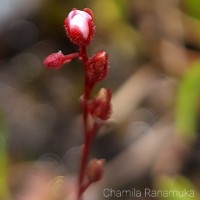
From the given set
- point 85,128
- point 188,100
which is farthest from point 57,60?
point 188,100

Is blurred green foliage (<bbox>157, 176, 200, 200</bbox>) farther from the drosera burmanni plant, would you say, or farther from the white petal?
the white petal

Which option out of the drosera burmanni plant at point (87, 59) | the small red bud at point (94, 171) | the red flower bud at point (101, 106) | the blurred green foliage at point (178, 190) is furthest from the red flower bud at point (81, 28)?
the blurred green foliage at point (178, 190)

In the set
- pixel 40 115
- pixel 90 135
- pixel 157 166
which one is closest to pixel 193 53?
pixel 157 166

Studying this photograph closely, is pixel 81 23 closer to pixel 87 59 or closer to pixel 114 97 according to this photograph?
pixel 87 59

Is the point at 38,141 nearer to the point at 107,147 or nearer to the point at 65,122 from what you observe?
the point at 65,122

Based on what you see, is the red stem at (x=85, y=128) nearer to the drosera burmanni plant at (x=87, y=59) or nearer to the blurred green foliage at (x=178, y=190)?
the drosera burmanni plant at (x=87, y=59)

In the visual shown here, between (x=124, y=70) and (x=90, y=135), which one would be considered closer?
(x=90, y=135)
